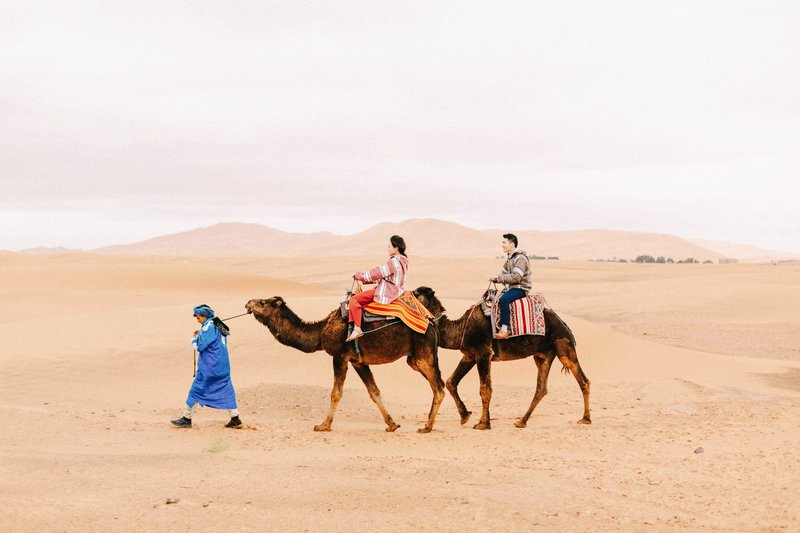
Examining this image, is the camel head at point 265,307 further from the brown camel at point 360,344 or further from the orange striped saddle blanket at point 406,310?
the orange striped saddle blanket at point 406,310

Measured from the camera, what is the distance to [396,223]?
646ft

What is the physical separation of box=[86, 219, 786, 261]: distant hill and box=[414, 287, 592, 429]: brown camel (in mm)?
124190

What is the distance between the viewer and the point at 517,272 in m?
10.3

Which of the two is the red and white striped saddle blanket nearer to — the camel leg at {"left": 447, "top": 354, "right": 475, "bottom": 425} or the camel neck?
the camel leg at {"left": 447, "top": 354, "right": 475, "bottom": 425}

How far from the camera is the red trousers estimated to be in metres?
9.57

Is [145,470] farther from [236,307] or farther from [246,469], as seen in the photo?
[236,307]

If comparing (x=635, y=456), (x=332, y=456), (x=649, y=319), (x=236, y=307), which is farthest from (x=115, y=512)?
(x=649, y=319)

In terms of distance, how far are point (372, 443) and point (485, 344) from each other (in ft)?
7.63

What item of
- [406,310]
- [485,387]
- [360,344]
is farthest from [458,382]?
[360,344]

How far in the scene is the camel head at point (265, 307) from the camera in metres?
9.94

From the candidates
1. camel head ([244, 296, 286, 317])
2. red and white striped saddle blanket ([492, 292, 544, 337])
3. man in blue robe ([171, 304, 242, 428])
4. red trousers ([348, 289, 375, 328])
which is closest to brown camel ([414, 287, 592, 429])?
red and white striped saddle blanket ([492, 292, 544, 337])

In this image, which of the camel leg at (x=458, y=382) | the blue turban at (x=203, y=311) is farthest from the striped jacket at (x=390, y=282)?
the blue turban at (x=203, y=311)

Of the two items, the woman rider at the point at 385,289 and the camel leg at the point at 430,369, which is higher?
the woman rider at the point at 385,289

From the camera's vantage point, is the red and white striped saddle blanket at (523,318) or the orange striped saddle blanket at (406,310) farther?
the red and white striped saddle blanket at (523,318)
